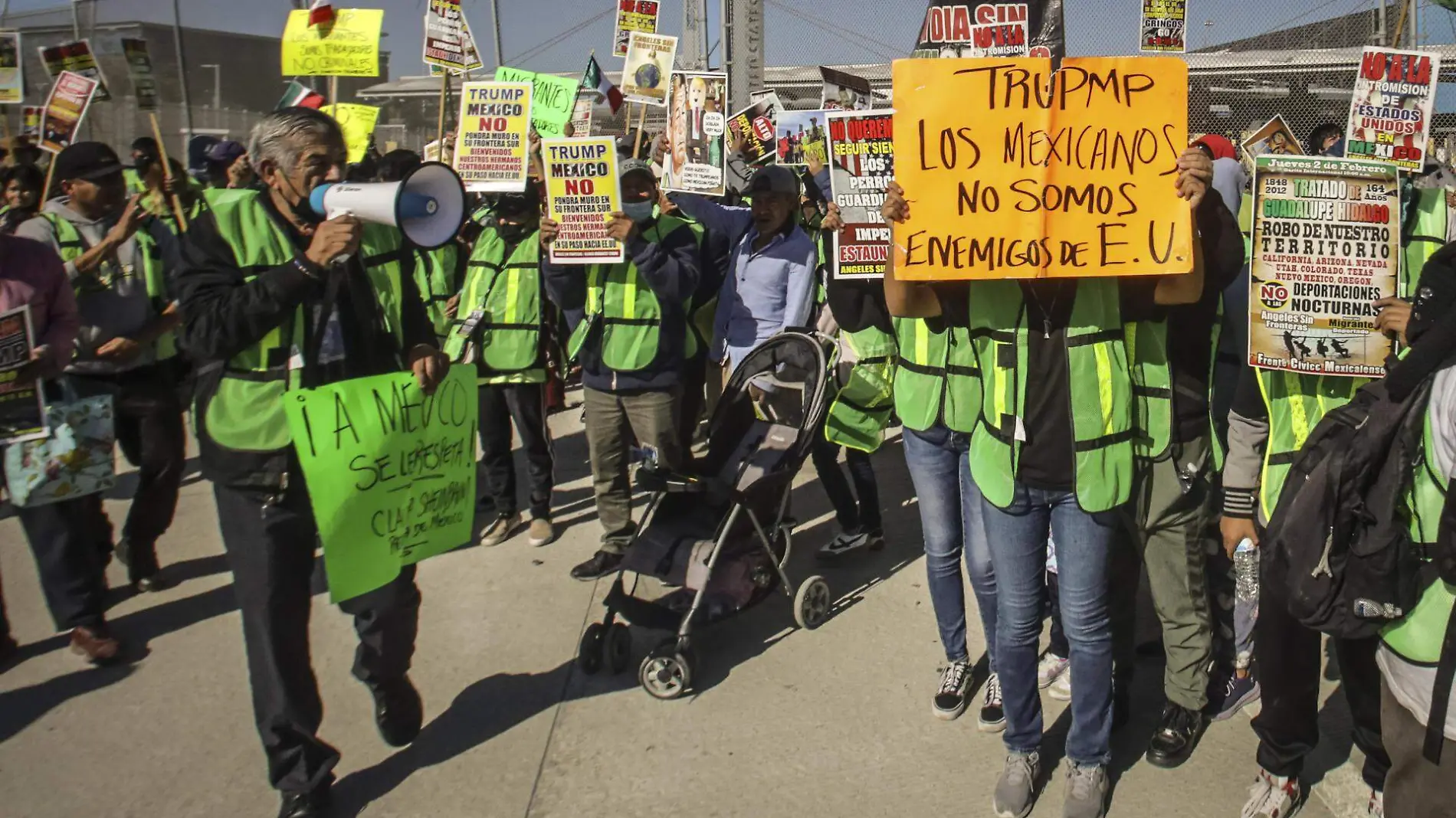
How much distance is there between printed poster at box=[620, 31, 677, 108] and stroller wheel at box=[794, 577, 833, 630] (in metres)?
4.60

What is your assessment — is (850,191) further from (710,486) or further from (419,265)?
(419,265)

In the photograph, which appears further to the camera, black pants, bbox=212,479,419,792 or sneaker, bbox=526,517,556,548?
sneaker, bbox=526,517,556,548

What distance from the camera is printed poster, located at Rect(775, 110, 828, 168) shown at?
23.3 ft

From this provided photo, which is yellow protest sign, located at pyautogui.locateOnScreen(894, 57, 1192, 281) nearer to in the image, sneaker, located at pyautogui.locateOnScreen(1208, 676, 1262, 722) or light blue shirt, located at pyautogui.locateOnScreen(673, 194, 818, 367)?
sneaker, located at pyautogui.locateOnScreen(1208, 676, 1262, 722)

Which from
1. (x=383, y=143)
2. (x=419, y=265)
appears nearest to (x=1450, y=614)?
(x=419, y=265)

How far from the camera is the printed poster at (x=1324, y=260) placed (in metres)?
3.12

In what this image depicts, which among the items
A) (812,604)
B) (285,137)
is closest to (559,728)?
(812,604)

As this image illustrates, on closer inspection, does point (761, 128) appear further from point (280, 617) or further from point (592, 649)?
point (280, 617)

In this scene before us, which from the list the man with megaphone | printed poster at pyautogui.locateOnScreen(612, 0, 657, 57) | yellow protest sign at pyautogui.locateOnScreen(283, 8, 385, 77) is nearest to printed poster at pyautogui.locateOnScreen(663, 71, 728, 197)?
printed poster at pyautogui.locateOnScreen(612, 0, 657, 57)

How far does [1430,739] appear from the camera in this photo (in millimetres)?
2146

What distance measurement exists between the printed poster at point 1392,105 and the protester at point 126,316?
5088 mm

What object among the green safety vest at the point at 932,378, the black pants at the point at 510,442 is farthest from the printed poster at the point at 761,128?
the green safety vest at the point at 932,378

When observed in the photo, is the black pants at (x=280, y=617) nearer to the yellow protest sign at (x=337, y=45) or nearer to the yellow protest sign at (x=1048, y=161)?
the yellow protest sign at (x=1048, y=161)

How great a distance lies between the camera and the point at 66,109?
748 cm
